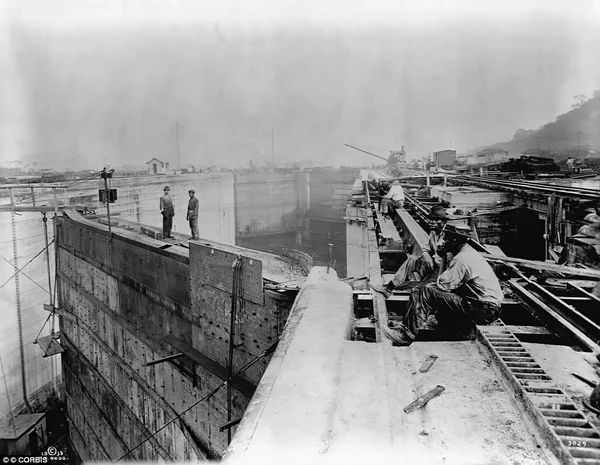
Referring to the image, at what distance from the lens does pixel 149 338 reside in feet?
26.9

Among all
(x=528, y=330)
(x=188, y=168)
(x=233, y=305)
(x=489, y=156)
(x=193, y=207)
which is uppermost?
(x=188, y=168)

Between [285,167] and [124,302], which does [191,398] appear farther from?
[285,167]

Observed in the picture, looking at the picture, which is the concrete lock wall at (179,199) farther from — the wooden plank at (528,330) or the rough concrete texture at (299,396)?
the wooden plank at (528,330)

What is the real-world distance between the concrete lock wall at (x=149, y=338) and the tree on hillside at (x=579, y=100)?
13.6ft

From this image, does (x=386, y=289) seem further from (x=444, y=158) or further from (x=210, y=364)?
(x=444, y=158)

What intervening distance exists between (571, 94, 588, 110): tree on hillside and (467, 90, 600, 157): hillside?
3 cm

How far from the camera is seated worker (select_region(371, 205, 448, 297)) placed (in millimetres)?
3934

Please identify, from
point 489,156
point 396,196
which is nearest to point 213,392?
point 396,196

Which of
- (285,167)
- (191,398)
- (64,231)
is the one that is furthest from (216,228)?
(191,398)

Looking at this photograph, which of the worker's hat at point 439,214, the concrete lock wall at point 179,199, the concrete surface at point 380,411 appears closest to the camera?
the concrete surface at point 380,411

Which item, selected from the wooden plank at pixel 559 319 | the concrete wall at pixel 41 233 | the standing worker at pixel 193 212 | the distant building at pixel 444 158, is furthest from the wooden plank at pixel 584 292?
the concrete wall at pixel 41 233

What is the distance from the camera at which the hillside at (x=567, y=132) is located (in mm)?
5047

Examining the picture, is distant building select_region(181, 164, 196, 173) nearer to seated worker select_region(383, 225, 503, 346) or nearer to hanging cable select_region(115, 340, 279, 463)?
hanging cable select_region(115, 340, 279, 463)

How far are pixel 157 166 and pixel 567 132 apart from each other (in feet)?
40.0
